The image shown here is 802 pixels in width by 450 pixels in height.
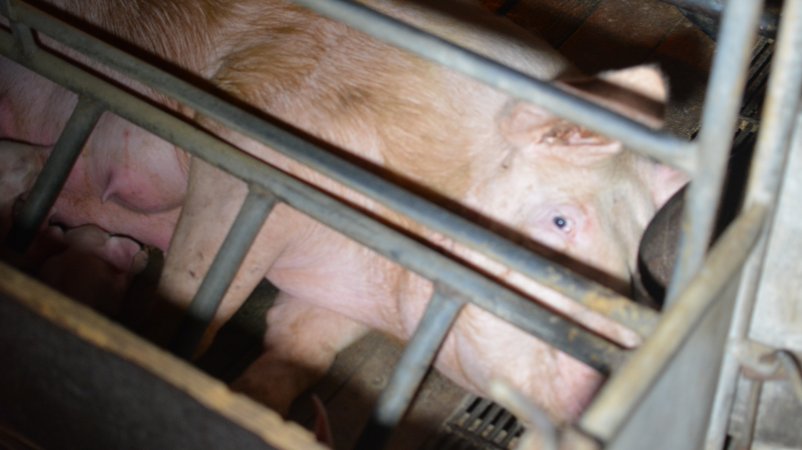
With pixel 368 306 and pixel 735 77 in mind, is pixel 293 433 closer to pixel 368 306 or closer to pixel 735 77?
pixel 735 77

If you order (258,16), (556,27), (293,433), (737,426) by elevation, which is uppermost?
(556,27)

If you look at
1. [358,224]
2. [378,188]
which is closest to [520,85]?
[378,188]

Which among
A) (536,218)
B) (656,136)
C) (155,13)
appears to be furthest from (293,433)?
(155,13)

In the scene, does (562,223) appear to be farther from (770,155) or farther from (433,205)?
(770,155)

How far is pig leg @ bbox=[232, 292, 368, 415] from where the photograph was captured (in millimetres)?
2832

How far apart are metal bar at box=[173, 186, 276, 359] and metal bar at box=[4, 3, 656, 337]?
16 cm

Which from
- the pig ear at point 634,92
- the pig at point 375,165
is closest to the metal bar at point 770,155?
the pig ear at point 634,92

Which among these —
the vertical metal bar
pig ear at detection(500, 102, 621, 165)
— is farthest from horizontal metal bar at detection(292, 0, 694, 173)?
pig ear at detection(500, 102, 621, 165)

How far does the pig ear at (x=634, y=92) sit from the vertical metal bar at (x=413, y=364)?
485mm

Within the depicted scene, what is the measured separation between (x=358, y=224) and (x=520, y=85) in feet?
1.65

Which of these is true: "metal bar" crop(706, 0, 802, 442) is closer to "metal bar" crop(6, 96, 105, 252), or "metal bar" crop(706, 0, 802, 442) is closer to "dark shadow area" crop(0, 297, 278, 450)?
"dark shadow area" crop(0, 297, 278, 450)

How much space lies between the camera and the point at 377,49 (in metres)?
2.53

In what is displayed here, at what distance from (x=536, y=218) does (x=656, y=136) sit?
113cm

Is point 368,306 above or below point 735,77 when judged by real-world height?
below
